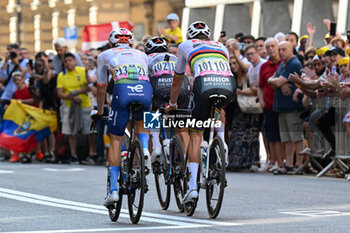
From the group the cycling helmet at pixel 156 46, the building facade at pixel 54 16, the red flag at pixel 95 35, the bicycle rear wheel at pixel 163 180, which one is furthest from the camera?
the building facade at pixel 54 16

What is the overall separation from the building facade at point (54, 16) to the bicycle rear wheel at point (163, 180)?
1493 inches

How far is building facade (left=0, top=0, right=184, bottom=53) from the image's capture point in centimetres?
5184

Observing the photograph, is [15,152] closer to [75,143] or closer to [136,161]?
[75,143]

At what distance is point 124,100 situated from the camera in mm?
10414

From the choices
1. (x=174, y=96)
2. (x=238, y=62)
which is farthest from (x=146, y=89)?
(x=238, y=62)

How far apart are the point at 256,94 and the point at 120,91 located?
8.10m

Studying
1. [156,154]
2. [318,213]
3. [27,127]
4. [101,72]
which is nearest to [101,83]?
[101,72]

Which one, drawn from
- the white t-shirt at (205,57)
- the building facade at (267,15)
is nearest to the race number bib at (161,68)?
the white t-shirt at (205,57)

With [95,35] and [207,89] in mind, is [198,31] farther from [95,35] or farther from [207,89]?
[95,35]

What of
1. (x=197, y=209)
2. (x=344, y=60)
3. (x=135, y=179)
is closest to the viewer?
(x=135, y=179)

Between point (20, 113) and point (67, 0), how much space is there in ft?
129

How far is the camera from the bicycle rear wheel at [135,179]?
10102 millimetres

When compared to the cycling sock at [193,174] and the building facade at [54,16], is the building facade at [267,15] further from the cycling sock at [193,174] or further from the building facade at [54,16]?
the cycling sock at [193,174]

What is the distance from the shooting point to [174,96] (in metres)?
11.0
